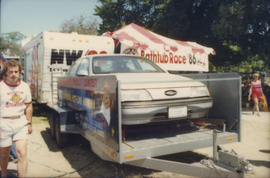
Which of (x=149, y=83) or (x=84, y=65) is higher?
(x=84, y=65)

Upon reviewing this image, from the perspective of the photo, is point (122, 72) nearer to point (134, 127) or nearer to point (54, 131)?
point (134, 127)

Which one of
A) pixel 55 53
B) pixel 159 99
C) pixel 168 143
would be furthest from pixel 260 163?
pixel 55 53

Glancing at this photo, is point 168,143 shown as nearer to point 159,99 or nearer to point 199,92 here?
point 159,99

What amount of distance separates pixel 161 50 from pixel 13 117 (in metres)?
6.19

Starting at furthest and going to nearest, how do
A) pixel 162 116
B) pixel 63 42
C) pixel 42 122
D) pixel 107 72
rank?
1. pixel 42 122
2. pixel 63 42
3. pixel 107 72
4. pixel 162 116

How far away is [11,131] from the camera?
11.0ft

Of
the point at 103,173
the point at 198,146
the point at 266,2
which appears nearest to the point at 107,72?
the point at 103,173

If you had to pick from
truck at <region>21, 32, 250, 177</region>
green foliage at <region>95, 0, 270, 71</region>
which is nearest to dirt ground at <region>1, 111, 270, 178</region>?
truck at <region>21, 32, 250, 177</region>

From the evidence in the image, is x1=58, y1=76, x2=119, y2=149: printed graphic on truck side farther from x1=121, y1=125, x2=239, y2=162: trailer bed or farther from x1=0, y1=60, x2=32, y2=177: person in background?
x1=0, y1=60, x2=32, y2=177: person in background

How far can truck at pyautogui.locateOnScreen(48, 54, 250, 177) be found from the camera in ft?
10.5

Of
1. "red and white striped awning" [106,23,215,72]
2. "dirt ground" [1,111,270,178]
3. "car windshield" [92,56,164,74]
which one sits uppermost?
"red and white striped awning" [106,23,215,72]

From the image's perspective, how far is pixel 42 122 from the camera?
320 inches

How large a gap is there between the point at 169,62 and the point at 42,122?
16.4 ft

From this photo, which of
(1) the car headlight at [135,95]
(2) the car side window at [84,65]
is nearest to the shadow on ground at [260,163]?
(1) the car headlight at [135,95]
